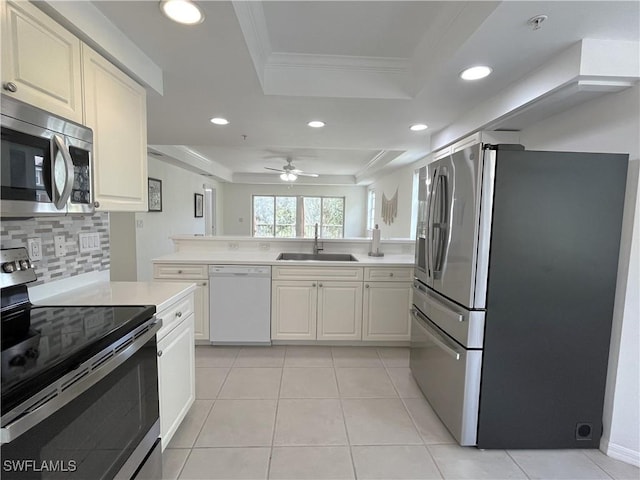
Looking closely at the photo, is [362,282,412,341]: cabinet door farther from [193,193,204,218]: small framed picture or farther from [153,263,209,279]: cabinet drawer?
[193,193,204,218]: small framed picture

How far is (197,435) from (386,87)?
102 inches

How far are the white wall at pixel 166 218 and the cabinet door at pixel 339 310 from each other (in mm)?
3047

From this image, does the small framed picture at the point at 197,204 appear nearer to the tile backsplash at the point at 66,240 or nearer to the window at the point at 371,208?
the window at the point at 371,208

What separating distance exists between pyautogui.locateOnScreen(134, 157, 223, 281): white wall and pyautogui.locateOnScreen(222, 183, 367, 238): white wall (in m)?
1.88

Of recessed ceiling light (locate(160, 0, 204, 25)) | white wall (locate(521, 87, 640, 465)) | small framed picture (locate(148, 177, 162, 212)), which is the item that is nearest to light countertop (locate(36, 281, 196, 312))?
recessed ceiling light (locate(160, 0, 204, 25))

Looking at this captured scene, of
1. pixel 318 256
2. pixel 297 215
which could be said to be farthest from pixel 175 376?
pixel 297 215

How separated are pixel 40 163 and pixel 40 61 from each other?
41cm

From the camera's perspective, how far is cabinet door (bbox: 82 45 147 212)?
1457mm

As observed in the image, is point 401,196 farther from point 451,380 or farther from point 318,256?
point 451,380

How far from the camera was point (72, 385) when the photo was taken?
38.3 inches

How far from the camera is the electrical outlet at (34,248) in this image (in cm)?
147

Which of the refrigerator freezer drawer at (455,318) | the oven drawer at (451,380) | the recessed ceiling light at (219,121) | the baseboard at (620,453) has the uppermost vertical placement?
the recessed ceiling light at (219,121)

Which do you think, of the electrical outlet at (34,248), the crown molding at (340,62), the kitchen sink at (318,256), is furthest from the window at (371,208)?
the electrical outlet at (34,248)

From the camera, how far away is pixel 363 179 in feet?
27.6
